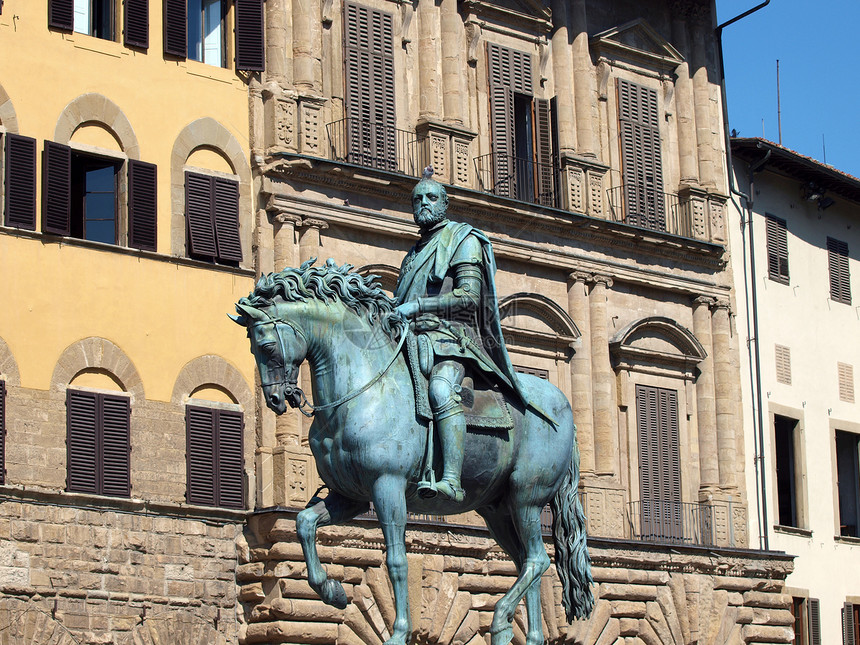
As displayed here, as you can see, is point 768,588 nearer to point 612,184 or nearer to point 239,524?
point 612,184

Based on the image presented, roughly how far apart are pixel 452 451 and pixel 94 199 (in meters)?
13.8

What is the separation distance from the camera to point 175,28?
26125mm

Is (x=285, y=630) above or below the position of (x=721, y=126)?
below

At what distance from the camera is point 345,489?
40.7 ft

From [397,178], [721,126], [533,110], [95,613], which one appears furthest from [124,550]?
[721,126]

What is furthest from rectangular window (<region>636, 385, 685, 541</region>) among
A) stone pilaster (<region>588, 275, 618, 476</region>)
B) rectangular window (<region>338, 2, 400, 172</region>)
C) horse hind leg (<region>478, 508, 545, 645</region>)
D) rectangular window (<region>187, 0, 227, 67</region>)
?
horse hind leg (<region>478, 508, 545, 645</region>)

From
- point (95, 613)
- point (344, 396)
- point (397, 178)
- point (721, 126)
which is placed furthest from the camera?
point (721, 126)

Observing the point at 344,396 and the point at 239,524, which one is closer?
the point at 344,396

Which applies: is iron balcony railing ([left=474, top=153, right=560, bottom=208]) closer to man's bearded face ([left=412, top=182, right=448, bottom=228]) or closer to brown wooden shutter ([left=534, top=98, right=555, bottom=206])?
brown wooden shutter ([left=534, top=98, right=555, bottom=206])

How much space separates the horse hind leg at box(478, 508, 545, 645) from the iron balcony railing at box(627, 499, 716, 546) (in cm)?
1641

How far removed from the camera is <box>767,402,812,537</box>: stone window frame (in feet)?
106

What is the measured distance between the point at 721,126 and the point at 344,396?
2251 centimetres

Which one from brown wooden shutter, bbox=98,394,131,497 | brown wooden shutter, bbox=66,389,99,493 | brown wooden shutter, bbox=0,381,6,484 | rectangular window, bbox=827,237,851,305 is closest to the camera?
brown wooden shutter, bbox=0,381,6,484

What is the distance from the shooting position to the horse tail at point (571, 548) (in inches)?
531
